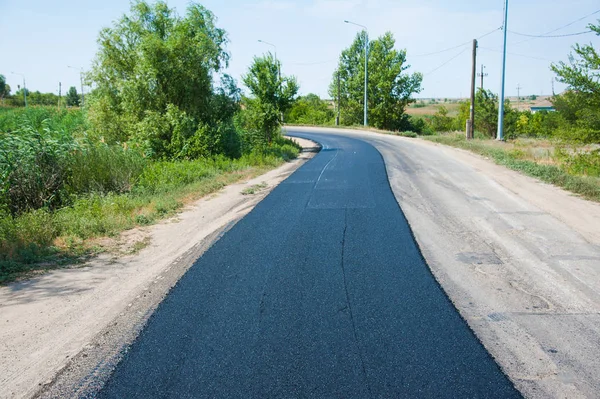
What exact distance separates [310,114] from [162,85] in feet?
195

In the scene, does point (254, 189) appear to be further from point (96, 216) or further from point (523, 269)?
point (523, 269)

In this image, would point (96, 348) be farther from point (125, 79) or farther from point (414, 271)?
point (125, 79)

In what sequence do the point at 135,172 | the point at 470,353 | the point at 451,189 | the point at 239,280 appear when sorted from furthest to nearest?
1. the point at 135,172
2. the point at 451,189
3. the point at 239,280
4. the point at 470,353

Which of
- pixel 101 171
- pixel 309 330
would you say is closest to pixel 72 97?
pixel 101 171

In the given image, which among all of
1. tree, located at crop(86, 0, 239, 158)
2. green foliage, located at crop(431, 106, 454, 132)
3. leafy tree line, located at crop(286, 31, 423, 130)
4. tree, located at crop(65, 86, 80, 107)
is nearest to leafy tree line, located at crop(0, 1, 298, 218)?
tree, located at crop(86, 0, 239, 158)

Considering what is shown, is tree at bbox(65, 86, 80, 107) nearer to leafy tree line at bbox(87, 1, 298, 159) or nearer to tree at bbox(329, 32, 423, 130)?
tree at bbox(329, 32, 423, 130)

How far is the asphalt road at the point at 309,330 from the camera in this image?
4.29m

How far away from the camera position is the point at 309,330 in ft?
17.5

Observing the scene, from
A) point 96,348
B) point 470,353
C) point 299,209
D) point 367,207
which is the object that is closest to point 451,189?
point 367,207

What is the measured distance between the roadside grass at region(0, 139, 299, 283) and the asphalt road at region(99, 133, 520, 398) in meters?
2.68

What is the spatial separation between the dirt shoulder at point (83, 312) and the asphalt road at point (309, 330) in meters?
0.28

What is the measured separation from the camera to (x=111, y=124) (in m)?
24.1

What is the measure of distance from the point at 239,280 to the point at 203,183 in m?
10.2

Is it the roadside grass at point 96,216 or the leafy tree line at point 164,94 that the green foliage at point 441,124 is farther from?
the roadside grass at point 96,216
